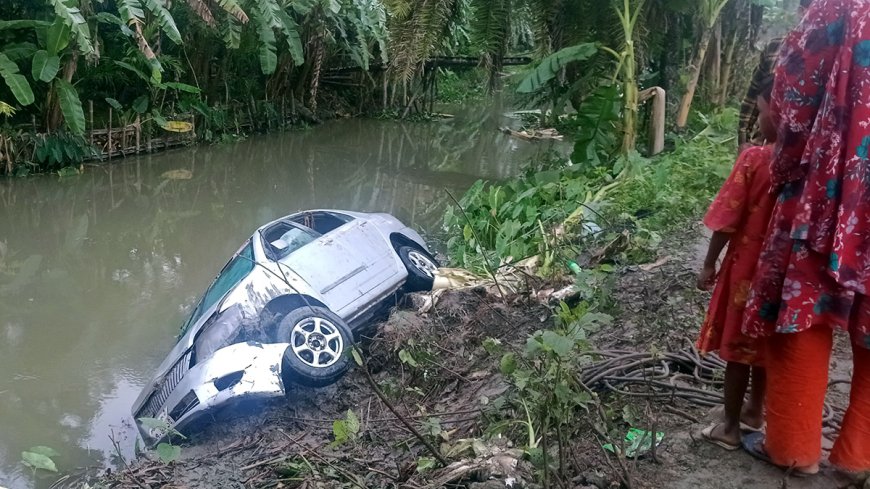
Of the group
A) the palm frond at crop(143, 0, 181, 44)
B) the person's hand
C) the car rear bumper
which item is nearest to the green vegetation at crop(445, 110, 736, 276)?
the car rear bumper

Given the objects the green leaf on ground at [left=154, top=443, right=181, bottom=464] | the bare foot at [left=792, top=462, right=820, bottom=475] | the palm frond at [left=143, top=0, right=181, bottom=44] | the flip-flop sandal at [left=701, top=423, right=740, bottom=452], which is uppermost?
the palm frond at [left=143, top=0, right=181, bottom=44]

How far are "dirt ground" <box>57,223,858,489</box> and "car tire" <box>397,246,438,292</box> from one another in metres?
0.33

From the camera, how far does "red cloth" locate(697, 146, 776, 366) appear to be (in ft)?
8.27

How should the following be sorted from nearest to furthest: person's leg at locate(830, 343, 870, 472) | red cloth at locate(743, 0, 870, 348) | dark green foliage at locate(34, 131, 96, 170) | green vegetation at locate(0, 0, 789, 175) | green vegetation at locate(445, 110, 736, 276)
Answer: red cloth at locate(743, 0, 870, 348) → person's leg at locate(830, 343, 870, 472) → green vegetation at locate(445, 110, 736, 276) → green vegetation at locate(0, 0, 789, 175) → dark green foliage at locate(34, 131, 96, 170)

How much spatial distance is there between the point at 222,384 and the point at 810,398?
11.3ft

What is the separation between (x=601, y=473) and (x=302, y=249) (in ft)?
11.8

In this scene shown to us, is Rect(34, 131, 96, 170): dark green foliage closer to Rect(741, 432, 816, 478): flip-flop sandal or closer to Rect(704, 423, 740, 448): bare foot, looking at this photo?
Rect(704, 423, 740, 448): bare foot

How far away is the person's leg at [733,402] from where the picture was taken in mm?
2668

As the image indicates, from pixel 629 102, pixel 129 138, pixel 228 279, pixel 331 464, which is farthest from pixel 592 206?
pixel 129 138

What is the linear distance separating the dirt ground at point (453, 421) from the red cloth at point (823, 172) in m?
0.70

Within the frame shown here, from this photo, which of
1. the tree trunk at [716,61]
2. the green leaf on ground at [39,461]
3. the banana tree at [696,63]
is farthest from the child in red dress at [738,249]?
the tree trunk at [716,61]

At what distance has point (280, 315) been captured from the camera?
5199 millimetres

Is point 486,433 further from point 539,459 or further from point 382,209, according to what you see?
point 382,209

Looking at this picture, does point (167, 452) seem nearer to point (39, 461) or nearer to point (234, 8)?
point (39, 461)
